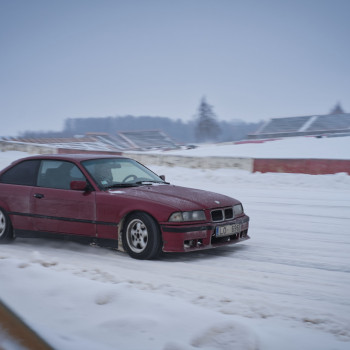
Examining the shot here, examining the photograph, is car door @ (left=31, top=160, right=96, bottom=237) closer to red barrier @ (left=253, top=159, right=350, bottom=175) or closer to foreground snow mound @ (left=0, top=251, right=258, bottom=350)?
foreground snow mound @ (left=0, top=251, right=258, bottom=350)

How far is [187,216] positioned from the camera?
19.3ft

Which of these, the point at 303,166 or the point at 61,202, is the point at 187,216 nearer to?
the point at 61,202

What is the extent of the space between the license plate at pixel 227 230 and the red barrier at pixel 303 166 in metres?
9.30

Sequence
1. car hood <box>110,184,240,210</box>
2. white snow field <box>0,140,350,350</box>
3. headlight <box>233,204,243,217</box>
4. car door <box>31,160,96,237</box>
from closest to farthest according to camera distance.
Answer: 1. white snow field <box>0,140,350,350</box>
2. car hood <box>110,184,240,210</box>
3. car door <box>31,160,96,237</box>
4. headlight <box>233,204,243,217</box>

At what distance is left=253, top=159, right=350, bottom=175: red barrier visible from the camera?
15.0 meters

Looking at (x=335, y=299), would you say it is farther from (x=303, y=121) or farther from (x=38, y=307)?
(x=303, y=121)

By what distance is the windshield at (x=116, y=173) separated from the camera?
6574mm

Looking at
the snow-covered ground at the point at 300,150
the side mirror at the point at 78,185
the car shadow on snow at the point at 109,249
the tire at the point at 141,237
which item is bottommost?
the car shadow on snow at the point at 109,249

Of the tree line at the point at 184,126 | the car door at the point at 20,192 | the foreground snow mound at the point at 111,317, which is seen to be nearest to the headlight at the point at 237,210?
the foreground snow mound at the point at 111,317

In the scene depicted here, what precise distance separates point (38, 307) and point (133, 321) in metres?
0.81

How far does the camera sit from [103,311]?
12.2 feet

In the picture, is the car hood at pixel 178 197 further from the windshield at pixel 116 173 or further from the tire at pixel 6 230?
the tire at pixel 6 230

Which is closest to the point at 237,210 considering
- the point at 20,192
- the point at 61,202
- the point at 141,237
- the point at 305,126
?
the point at 141,237

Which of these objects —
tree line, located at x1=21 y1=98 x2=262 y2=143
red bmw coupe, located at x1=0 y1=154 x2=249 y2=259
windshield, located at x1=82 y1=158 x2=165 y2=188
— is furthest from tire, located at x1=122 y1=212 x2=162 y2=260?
tree line, located at x1=21 y1=98 x2=262 y2=143
